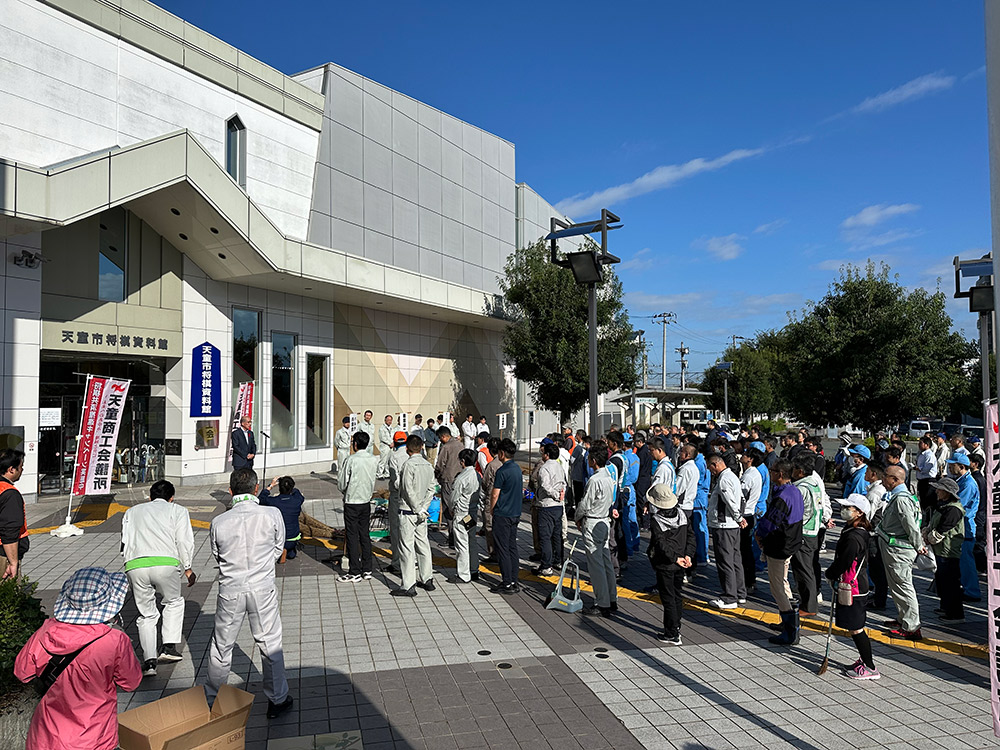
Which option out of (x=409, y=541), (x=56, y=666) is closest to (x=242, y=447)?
(x=409, y=541)

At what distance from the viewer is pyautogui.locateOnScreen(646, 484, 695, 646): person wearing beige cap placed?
6.57 metres

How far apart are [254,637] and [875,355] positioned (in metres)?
19.7

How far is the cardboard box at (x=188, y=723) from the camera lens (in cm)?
379

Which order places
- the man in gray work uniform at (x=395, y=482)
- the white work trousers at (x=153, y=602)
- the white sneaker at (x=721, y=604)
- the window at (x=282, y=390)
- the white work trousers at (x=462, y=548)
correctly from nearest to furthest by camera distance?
1. the white work trousers at (x=153, y=602)
2. the white sneaker at (x=721, y=604)
3. the man in gray work uniform at (x=395, y=482)
4. the white work trousers at (x=462, y=548)
5. the window at (x=282, y=390)

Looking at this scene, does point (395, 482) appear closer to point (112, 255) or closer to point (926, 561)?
point (926, 561)

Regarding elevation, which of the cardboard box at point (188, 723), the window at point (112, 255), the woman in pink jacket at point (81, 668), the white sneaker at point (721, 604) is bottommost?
the white sneaker at point (721, 604)

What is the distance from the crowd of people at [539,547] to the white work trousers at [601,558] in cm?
2

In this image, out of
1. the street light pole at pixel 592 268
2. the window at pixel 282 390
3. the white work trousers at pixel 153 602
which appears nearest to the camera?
the white work trousers at pixel 153 602

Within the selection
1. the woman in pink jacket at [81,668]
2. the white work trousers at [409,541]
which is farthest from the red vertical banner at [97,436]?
the woman in pink jacket at [81,668]

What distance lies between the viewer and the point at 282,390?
20.0 meters

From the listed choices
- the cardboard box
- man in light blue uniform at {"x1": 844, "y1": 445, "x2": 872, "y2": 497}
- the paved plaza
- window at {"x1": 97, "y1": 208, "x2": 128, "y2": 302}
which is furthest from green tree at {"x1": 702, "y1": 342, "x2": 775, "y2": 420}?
the cardboard box

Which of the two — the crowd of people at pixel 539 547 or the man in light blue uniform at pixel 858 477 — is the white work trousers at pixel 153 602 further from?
the man in light blue uniform at pixel 858 477

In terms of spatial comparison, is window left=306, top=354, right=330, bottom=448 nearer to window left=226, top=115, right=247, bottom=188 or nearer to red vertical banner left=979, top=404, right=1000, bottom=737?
window left=226, top=115, right=247, bottom=188

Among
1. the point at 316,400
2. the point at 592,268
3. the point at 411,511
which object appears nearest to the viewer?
the point at 411,511
